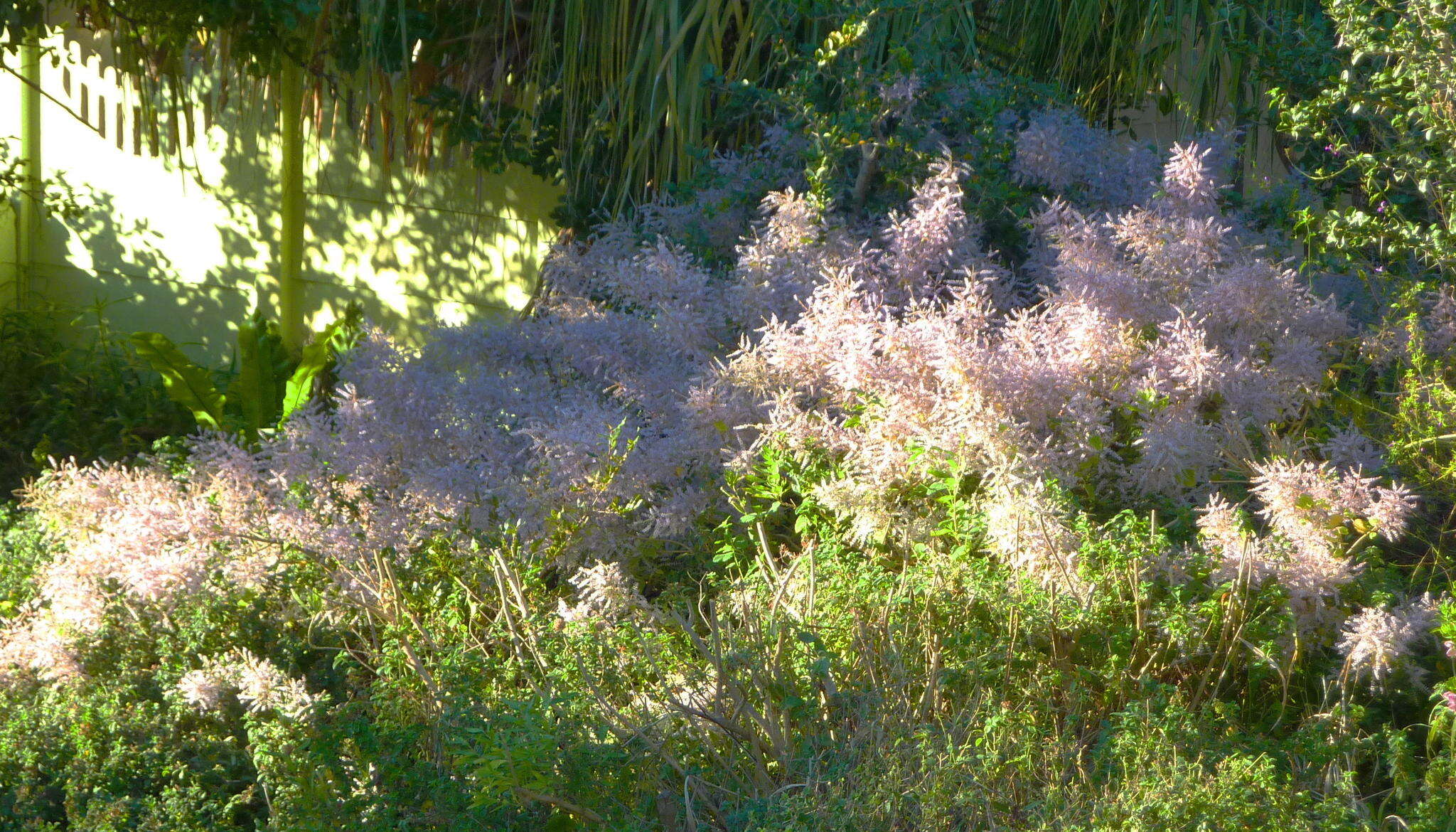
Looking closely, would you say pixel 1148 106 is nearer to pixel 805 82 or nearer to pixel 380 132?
pixel 805 82

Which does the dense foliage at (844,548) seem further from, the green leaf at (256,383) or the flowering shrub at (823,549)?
the green leaf at (256,383)

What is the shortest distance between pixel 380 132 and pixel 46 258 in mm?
2709

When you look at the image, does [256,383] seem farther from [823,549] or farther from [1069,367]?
[1069,367]

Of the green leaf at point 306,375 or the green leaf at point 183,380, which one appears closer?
the green leaf at point 306,375

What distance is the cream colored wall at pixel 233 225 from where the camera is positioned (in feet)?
20.5

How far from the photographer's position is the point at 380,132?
6.30 m

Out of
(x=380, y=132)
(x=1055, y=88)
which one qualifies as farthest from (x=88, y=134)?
(x=1055, y=88)

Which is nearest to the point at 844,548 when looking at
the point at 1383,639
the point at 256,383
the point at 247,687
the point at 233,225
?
the point at 1383,639

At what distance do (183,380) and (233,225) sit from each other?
194 centimetres

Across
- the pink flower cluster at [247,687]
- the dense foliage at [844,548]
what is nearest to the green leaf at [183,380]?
the dense foliage at [844,548]

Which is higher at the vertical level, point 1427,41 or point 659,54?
point 1427,41

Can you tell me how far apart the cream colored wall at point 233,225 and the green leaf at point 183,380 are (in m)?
1.08

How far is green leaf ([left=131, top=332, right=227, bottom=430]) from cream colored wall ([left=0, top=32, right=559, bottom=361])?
1077 millimetres

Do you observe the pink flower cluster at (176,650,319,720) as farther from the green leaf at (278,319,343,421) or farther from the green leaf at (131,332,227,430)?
the green leaf at (131,332,227,430)
